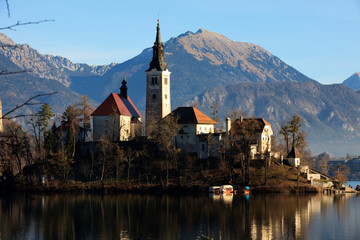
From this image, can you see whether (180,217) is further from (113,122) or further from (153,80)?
(153,80)

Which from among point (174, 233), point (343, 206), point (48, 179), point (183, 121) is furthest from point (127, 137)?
point (174, 233)

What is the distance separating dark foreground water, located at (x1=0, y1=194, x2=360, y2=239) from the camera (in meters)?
58.7

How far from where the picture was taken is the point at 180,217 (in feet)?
235

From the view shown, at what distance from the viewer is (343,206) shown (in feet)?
286

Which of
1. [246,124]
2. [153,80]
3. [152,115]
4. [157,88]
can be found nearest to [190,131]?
[246,124]

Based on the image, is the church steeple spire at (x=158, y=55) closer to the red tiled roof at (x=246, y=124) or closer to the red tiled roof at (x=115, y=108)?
the red tiled roof at (x=115, y=108)

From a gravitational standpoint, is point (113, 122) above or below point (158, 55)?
below

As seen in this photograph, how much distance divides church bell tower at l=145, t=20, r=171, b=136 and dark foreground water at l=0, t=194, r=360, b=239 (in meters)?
34.4

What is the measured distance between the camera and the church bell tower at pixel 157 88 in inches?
5143

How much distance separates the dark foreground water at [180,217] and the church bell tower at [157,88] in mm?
34394

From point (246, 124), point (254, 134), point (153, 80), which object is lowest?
point (254, 134)

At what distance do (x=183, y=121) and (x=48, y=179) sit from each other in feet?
97.9

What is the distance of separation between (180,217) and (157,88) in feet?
210

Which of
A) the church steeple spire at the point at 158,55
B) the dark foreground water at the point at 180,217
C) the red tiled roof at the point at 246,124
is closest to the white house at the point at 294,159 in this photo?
the red tiled roof at the point at 246,124
